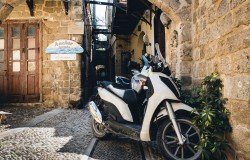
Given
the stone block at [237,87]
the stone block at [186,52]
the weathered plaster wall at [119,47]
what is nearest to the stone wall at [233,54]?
the stone block at [237,87]

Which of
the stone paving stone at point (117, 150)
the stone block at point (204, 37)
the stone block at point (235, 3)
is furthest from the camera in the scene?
the stone block at point (204, 37)

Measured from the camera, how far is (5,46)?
779 centimetres

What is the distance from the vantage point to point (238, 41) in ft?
7.12

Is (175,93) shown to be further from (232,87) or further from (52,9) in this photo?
(52,9)

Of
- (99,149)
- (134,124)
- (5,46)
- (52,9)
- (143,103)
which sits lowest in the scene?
(99,149)

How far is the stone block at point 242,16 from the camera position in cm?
201

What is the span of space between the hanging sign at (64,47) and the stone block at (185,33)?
14.2ft

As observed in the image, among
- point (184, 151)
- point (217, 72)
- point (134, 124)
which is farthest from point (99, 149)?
point (217, 72)

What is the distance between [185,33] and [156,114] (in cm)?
178

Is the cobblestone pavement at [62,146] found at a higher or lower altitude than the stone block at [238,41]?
lower

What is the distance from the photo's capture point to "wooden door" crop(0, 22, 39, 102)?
7758 millimetres

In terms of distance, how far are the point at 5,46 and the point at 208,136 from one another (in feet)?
24.1

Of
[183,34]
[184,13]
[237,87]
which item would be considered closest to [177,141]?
[237,87]

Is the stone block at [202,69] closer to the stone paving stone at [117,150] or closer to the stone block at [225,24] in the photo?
the stone block at [225,24]
